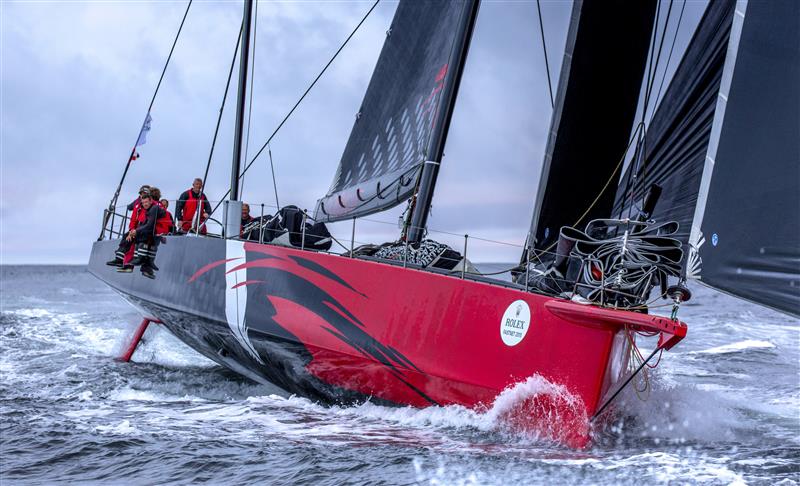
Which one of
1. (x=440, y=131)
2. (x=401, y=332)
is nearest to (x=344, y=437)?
(x=401, y=332)

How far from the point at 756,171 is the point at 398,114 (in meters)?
4.31

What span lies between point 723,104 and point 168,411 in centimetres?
465

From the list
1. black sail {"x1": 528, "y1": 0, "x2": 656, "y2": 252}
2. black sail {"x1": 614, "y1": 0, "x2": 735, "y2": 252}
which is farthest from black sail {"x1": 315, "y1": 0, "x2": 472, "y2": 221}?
black sail {"x1": 614, "y1": 0, "x2": 735, "y2": 252}

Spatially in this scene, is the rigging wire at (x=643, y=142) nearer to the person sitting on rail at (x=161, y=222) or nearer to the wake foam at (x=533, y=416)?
the wake foam at (x=533, y=416)

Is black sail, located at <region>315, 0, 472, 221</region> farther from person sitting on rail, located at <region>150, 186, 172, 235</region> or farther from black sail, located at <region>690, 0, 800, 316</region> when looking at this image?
black sail, located at <region>690, 0, 800, 316</region>

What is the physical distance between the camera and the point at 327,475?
432cm

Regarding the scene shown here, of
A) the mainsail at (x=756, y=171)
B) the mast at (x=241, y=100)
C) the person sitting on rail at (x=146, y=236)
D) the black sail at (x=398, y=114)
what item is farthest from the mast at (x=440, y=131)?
the person sitting on rail at (x=146, y=236)

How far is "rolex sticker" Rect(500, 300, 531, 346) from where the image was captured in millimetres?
5039

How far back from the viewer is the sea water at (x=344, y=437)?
4352mm

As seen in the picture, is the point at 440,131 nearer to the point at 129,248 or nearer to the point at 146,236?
the point at 146,236

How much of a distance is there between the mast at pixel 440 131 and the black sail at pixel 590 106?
86 centimetres

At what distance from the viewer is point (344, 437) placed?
521cm

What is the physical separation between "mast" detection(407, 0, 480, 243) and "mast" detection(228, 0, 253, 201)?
1896mm

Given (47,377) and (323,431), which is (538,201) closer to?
(323,431)
